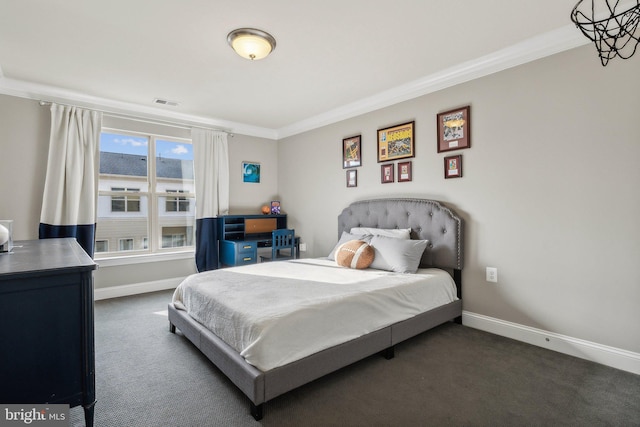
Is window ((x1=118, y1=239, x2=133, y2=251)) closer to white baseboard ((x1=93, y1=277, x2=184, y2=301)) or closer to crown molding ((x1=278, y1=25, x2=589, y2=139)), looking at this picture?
white baseboard ((x1=93, y1=277, x2=184, y2=301))

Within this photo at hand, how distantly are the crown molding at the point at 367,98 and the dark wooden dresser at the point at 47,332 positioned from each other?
2903 millimetres

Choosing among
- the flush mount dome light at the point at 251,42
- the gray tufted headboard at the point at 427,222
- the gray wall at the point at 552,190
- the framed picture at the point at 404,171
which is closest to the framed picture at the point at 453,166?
the gray wall at the point at 552,190

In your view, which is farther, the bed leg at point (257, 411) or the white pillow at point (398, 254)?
the white pillow at point (398, 254)

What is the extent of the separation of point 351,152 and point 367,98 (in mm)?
675

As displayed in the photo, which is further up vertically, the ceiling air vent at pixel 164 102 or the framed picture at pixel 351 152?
the ceiling air vent at pixel 164 102

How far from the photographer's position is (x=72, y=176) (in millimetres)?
3564

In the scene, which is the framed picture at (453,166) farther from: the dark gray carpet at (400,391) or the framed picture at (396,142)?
the dark gray carpet at (400,391)

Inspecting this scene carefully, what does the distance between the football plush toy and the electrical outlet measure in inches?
40.7

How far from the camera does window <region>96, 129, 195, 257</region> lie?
158 inches

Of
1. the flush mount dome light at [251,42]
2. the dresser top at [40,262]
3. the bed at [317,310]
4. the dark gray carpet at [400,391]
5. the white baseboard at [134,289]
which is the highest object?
the flush mount dome light at [251,42]

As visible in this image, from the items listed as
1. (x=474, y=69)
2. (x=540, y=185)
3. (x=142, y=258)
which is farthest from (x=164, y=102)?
(x=540, y=185)

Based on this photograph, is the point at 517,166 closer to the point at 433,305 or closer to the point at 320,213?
the point at 433,305

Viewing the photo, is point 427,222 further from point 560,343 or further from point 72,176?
point 72,176

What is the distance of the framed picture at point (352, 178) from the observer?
4.04 meters
